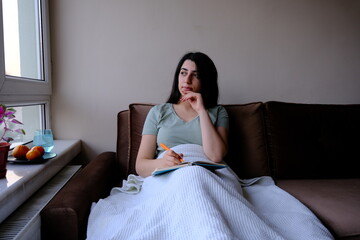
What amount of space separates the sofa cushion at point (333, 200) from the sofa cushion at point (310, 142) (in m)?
0.07

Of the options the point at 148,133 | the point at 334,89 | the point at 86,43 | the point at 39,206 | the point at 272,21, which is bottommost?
the point at 39,206

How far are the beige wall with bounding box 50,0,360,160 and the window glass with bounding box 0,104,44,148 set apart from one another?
0.11 metres

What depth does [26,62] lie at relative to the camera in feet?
5.01

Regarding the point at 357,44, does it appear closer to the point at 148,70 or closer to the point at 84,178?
the point at 148,70

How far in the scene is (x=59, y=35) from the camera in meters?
1.74

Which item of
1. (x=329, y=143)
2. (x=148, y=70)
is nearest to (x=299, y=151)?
(x=329, y=143)

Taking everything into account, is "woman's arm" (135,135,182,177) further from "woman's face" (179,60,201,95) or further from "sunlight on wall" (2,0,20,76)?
"sunlight on wall" (2,0,20,76)

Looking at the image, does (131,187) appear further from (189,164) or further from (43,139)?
(43,139)

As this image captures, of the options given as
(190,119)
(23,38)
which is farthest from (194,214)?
(23,38)

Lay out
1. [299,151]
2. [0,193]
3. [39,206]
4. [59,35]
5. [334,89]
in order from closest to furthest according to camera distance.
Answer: [0,193], [39,206], [299,151], [59,35], [334,89]

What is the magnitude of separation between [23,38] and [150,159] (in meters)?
1.00

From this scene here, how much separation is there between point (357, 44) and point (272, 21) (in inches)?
28.6

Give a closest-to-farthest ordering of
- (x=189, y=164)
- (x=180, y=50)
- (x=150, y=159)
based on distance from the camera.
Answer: (x=189, y=164), (x=150, y=159), (x=180, y=50)

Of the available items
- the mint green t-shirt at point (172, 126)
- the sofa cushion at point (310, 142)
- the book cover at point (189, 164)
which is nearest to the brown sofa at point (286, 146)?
the sofa cushion at point (310, 142)
